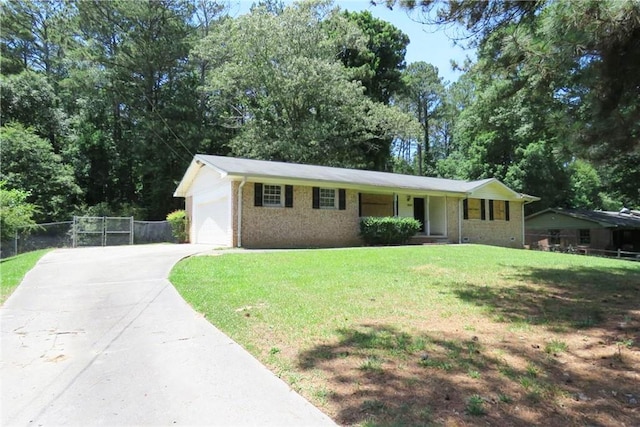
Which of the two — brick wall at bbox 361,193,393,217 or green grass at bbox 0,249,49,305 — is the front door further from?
green grass at bbox 0,249,49,305

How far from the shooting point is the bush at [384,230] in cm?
1878

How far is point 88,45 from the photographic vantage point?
104ft

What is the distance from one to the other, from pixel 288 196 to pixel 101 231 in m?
9.11

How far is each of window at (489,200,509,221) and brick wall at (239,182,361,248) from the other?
918cm

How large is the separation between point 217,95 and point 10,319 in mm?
28283

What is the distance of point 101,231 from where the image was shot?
19.7 metres

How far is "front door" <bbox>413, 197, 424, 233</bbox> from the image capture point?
73.6ft

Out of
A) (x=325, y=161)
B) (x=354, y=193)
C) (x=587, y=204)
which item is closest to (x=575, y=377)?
(x=354, y=193)

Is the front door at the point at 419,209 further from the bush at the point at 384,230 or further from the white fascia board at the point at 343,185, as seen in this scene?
the bush at the point at 384,230

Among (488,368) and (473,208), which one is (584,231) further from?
(488,368)

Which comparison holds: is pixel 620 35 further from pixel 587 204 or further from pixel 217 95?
pixel 587 204

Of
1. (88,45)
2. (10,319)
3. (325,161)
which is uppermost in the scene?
(88,45)

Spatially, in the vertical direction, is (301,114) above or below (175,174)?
above

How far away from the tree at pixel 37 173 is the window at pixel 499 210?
81.3 ft
